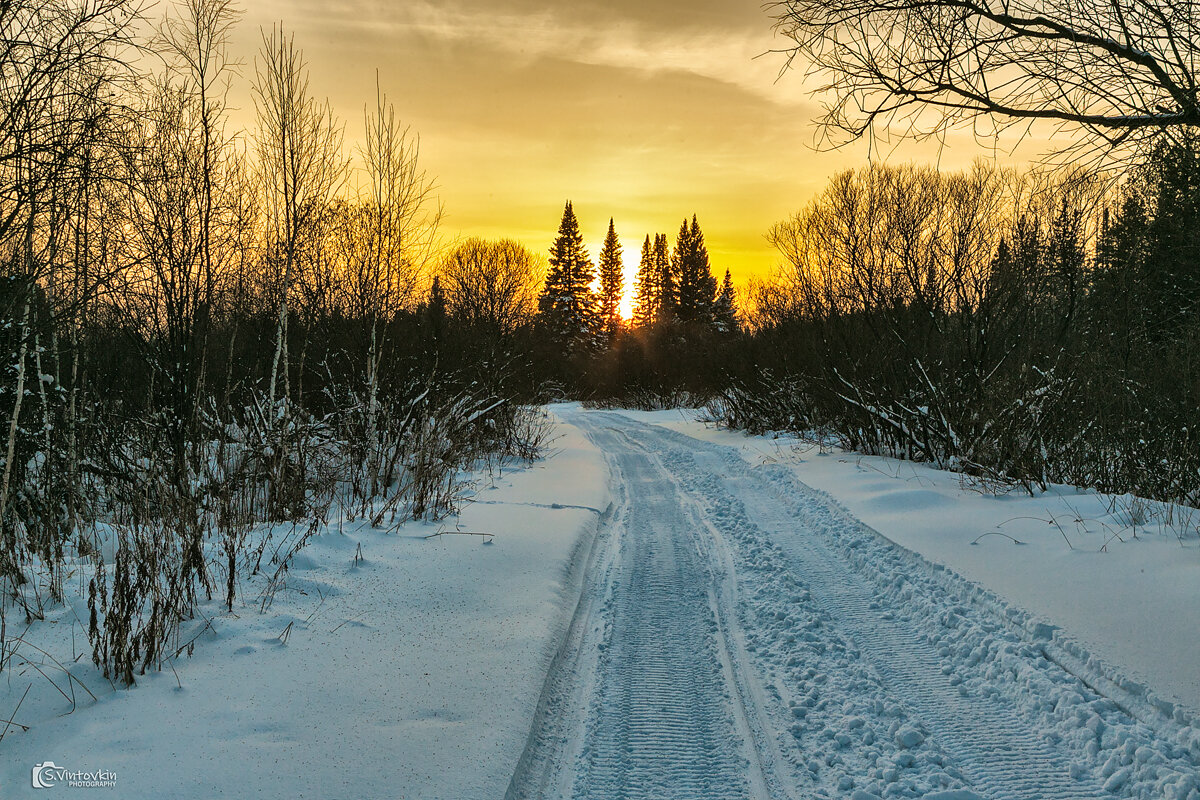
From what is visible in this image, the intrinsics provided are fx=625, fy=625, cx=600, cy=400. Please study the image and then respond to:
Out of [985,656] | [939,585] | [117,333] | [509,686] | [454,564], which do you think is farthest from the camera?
[117,333]

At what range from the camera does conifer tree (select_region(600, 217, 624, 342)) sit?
5941 cm

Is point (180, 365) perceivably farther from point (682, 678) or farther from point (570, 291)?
point (570, 291)

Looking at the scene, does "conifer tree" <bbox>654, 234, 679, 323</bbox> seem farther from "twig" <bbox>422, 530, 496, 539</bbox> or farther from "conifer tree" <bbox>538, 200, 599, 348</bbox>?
"twig" <bbox>422, 530, 496, 539</bbox>

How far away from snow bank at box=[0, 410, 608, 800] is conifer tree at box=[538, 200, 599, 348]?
49987mm

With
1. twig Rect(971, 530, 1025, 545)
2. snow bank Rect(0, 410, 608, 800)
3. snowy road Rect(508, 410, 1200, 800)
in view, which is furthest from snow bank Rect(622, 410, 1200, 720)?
snow bank Rect(0, 410, 608, 800)

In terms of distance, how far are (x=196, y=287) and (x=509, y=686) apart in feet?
24.4

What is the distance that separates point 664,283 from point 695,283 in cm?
836

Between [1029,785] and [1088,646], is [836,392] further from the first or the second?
[1029,785]

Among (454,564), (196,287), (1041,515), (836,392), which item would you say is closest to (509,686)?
(454,564)

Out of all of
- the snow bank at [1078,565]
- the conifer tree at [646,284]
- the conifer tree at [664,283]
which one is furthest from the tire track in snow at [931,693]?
the conifer tree at [646,284]

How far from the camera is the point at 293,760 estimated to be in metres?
2.80

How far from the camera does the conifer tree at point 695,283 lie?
5500 cm

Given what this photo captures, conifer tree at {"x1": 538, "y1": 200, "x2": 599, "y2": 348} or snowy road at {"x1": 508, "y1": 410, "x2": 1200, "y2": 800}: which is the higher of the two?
conifer tree at {"x1": 538, "y1": 200, "x2": 599, "y2": 348}

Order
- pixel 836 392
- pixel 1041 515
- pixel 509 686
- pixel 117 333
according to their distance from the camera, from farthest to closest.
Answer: pixel 836 392, pixel 117 333, pixel 1041 515, pixel 509 686
